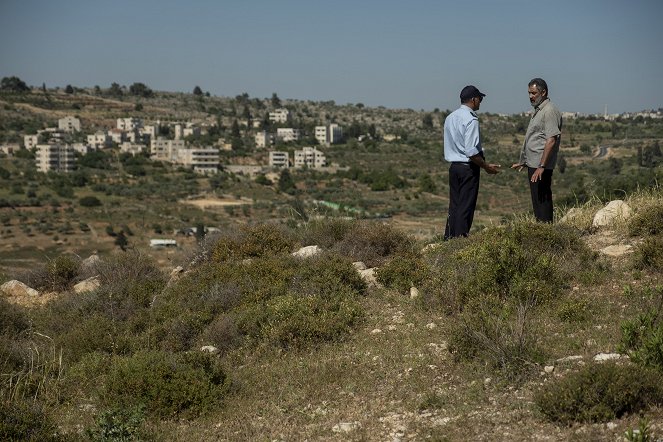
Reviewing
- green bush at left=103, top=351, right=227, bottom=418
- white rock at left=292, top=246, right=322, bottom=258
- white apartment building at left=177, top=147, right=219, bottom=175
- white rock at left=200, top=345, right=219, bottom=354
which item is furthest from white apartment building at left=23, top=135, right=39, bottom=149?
green bush at left=103, top=351, right=227, bottom=418

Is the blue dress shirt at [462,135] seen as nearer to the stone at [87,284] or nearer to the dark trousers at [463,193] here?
the dark trousers at [463,193]

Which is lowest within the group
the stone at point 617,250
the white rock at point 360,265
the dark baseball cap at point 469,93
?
the white rock at point 360,265

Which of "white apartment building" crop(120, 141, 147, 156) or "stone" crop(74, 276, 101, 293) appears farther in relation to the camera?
"white apartment building" crop(120, 141, 147, 156)

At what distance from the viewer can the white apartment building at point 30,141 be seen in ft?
314

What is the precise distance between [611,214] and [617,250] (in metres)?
1.33

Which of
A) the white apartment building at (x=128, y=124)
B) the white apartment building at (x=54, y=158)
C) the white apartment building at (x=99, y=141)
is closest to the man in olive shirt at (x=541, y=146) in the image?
the white apartment building at (x=54, y=158)

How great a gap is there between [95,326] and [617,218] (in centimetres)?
537

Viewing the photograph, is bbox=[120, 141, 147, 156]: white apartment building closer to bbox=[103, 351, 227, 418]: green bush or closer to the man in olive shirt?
the man in olive shirt

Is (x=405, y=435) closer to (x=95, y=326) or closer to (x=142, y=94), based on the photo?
(x=95, y=326)

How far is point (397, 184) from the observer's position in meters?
68.6

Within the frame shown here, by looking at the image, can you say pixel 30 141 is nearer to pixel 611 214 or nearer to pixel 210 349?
pixel 611 214

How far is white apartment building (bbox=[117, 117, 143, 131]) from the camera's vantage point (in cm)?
11788

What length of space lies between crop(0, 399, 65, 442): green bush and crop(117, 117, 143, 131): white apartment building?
11557 cm

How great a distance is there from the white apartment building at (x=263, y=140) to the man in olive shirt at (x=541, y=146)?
335 ft
